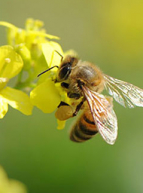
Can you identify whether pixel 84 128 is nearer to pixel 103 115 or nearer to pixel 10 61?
pixel 103 115

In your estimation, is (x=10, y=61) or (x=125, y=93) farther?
(x=125, y=93)

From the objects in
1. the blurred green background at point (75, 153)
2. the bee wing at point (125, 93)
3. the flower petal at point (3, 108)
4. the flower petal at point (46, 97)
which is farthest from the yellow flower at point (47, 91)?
the blurred green background at point (75, 153)

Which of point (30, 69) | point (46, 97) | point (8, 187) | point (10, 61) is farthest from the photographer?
point (8, 187)

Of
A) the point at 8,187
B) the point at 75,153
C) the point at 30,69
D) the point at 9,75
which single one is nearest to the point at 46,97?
the point at 9,75

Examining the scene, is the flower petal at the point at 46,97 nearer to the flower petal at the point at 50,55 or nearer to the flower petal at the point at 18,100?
the flower petal at the point at 18,100

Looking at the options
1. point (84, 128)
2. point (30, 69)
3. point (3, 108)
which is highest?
point (30, 69)

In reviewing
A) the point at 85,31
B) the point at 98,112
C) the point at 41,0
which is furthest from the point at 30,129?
the point at 41,0

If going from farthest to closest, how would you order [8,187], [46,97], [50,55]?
[8,187] < [50,55] < [46,97]

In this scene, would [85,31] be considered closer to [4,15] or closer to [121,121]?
[4,15]
